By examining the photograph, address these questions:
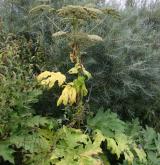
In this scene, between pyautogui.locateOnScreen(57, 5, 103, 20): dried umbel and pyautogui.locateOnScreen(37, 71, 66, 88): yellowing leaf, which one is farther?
pyautogui.locateOnScreen(37, 71, 66, 88): yellowing leaf

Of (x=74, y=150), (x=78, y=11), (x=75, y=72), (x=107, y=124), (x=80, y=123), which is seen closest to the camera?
(x=78, y=11)

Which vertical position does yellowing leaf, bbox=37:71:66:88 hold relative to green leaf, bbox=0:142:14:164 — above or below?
above

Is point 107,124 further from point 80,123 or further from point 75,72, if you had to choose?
point 75,72

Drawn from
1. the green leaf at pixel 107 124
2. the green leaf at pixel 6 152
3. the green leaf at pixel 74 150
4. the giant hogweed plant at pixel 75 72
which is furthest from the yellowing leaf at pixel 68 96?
the green leaf at pixel 6 152

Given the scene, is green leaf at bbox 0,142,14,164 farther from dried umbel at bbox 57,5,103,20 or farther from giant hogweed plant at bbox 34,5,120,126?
dried umbel at bbox 57,5,103,20

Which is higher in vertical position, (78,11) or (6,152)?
(78,11)

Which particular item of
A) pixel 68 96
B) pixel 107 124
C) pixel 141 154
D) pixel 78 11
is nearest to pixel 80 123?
pixel 107 124

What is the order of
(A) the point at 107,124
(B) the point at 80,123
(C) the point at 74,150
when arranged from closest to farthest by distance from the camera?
(C) the point at 74,150
(B) the point at 80,123
(A) the point at 107,124

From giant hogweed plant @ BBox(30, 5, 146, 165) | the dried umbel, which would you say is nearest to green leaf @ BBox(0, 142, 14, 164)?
giant hogweed plant @ BBox(30, 5, 146, 165)

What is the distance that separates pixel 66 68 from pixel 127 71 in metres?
0.67

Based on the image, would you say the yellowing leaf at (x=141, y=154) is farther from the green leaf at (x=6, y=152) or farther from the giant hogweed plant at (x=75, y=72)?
the green leaf at (x=6, y=152)

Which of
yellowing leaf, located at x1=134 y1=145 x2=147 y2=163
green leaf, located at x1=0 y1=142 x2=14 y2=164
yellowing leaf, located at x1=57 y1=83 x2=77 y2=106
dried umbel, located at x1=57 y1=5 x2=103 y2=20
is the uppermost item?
dried umbel, located at x1=57 y1=5 x2=103 y2=20

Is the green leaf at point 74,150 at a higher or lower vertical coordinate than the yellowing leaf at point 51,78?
lower

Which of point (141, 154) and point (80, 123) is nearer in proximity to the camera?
point (80, 123)
